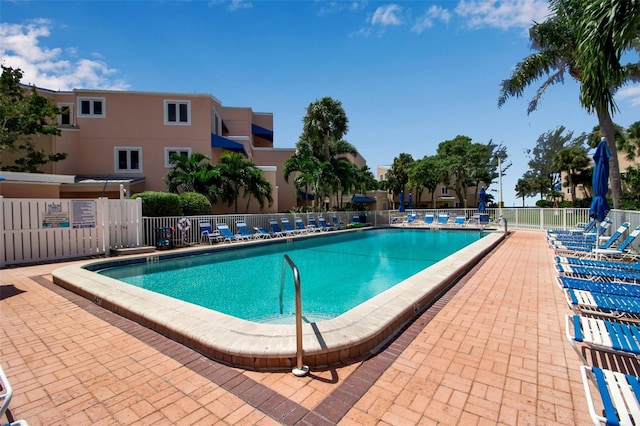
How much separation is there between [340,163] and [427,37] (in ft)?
40.8

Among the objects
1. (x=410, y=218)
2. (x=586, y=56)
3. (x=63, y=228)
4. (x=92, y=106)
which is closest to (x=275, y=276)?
(x=63, y=228)

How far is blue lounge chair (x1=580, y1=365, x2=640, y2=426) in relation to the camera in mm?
1813

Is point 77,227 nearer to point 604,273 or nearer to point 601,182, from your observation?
point 604,273

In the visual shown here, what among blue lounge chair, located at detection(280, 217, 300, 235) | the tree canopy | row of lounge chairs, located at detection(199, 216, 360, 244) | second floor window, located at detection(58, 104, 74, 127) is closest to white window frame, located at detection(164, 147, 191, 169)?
the tree canopy

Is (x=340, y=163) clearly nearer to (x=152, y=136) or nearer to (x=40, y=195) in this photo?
(x=152, y=136)

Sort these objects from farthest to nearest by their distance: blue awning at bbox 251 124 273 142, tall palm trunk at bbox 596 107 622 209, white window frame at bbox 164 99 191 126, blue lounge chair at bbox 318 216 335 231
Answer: blue awning at bbox 251 124 273 142
white window frame at bbox 164 99 191 126
blue lounge chair at bbox 318 216 335 231
tall palm trunk at bbox 596 107 622 209

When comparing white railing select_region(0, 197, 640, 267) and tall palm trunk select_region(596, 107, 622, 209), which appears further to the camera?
tall palm trunk select_region(596, 107, 622, 209)

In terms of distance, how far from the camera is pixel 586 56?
602 centimetres

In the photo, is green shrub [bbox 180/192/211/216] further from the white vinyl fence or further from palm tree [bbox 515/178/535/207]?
palm tree [bbox 515/178/535/207]

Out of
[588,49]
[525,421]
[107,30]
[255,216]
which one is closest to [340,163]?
[255,216]

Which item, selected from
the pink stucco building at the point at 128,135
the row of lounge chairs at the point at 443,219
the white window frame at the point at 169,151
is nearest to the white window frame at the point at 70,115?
the pink stucco building at the point at 128,135

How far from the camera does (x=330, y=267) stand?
9.87 metres

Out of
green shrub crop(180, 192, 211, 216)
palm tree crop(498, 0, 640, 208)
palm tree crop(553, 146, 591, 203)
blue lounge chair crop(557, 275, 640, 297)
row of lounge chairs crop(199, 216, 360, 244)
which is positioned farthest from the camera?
palm tree crop(553, 146, 591, 203)

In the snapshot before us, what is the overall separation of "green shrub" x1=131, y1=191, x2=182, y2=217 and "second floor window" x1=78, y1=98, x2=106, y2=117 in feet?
35.7
